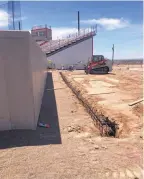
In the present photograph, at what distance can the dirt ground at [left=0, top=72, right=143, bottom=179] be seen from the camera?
438 centimetres

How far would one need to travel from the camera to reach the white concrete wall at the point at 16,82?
6246 mm

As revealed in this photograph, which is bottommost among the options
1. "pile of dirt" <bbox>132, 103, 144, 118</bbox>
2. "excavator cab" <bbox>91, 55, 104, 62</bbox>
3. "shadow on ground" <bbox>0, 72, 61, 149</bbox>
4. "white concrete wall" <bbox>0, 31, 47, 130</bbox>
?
"shadow on ground" <bbox>0, 72, 61, 149</bbox>

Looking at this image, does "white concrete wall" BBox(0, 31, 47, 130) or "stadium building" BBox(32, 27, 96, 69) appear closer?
"white concrete wall" BBox(0, 31, 47, 130)

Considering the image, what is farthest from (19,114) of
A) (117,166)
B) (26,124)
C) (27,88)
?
(117,166)

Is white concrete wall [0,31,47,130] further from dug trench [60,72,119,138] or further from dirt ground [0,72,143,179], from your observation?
dug trench [60,72,119,138]

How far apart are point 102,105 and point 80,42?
3455 centimetres

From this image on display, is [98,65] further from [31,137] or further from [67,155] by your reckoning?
[67,155]

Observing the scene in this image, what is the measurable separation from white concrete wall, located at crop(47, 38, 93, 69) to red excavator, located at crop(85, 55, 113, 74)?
14398 mm

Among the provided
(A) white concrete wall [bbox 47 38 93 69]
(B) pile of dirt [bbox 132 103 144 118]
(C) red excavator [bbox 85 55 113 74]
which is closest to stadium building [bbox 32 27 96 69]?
(A) white concrete wall [bbox 47 38 93 69]

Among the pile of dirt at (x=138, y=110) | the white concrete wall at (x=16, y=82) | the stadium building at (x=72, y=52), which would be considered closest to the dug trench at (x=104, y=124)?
the pile of dirt at (x=138, y=110)

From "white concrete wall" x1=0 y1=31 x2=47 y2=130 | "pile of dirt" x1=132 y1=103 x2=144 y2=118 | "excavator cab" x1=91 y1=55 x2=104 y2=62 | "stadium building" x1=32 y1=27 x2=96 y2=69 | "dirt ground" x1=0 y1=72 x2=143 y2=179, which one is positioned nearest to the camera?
"dirt ground" x1=0 y1=72 x2=143 y2=179

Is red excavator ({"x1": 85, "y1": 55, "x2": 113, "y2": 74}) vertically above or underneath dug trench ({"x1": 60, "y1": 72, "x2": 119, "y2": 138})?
above

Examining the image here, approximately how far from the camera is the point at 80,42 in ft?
Answer: 144

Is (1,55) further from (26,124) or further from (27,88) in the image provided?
(26,124)
